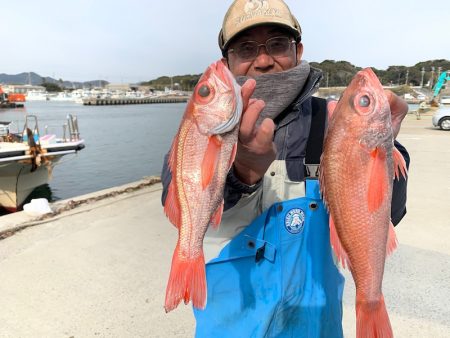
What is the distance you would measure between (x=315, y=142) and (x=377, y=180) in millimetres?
558

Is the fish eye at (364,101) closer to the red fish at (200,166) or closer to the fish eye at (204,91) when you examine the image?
the red fish at (200,166)

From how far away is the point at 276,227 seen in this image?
184cm

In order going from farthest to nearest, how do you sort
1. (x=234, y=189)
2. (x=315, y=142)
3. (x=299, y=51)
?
(x=299, y=51) < (x=315, y=142) < (x=234, y=189)

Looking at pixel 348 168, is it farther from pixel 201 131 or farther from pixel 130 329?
pixel 130 329

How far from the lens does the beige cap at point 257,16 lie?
74.2 inches

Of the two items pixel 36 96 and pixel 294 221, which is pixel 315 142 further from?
pixel 36 96

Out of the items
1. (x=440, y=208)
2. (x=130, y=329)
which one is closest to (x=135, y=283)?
(x=130, y=329)

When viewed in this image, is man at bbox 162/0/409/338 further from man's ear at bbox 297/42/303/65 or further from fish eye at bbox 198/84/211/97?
fish eye at bbox 198/84/211/97

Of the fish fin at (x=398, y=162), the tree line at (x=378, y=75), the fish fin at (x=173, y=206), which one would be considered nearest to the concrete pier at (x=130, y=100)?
the tree line at (x=378, y=75)

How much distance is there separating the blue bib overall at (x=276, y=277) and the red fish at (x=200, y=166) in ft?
1.48

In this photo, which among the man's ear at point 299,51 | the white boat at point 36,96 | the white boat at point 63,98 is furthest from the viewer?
the white boat at point 36,96

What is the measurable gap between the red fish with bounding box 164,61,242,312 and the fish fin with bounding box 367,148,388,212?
0.56 metres

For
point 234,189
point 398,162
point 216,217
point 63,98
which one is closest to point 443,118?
point 398,162

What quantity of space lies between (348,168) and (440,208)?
5644 mm
